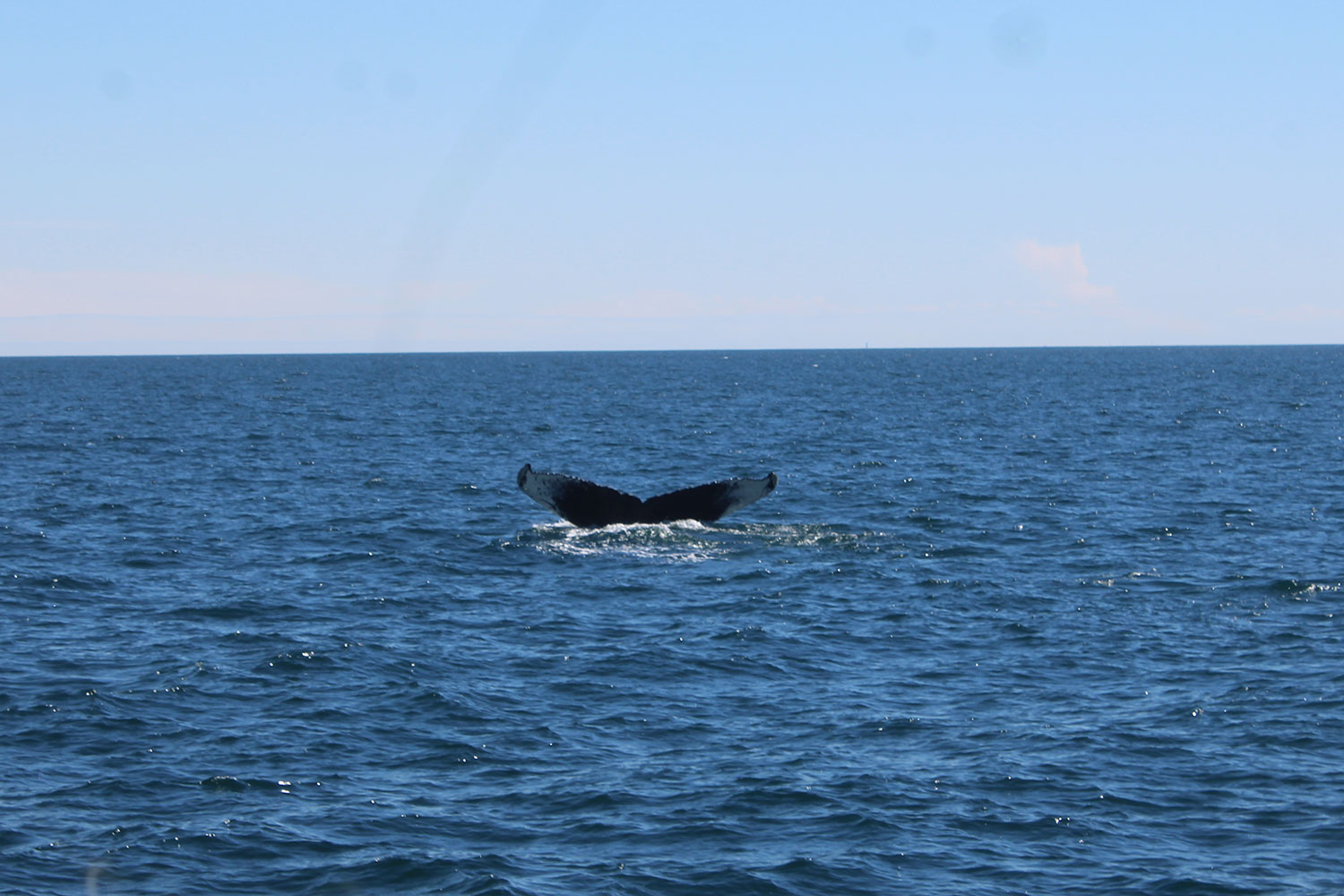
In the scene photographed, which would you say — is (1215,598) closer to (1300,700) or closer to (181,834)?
(1300,700)

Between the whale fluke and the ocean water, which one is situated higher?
the whale fluke

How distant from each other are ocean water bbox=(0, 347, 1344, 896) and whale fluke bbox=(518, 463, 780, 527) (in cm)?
67

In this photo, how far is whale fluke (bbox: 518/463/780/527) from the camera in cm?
3516

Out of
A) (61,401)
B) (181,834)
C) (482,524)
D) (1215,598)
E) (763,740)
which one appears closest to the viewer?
(181,834)

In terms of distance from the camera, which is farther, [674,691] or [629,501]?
[629,501]

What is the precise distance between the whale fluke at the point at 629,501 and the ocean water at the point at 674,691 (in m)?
0.67

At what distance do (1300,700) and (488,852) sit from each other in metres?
12.6

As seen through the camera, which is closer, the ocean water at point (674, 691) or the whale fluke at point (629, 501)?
the ocean water at point (674, 691)

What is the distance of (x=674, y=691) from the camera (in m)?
21.8

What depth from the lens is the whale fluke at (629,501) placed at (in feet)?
115

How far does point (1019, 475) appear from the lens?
176 ft

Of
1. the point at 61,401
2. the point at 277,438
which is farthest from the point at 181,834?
the point at 61,401

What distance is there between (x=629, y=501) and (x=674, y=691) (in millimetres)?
15151

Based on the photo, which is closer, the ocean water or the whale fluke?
the ocean water
